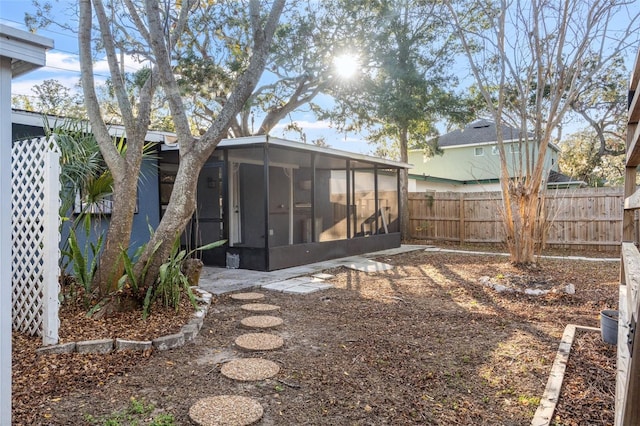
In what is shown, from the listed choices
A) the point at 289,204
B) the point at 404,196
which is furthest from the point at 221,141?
the point at 404,196

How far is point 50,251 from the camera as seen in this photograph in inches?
131

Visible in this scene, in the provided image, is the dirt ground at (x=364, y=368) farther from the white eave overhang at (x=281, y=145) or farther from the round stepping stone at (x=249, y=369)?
the white eave overhang at (x=281, y=145)

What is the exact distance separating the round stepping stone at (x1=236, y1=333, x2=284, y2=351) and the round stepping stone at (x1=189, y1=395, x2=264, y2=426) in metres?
0.90

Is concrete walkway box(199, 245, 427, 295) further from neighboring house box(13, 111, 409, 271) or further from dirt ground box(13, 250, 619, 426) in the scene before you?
dirt ground box(13, 250, 619, 426)

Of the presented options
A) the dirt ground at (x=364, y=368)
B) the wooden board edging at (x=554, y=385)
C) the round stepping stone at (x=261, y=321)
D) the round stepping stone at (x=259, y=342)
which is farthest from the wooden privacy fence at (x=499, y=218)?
the round stepping stone at (x=259, y=342)

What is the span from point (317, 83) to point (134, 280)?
964 cm

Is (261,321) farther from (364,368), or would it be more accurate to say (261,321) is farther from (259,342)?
(364,368)

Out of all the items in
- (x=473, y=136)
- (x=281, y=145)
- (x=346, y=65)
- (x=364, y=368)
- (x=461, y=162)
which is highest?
(x=346, y=65)

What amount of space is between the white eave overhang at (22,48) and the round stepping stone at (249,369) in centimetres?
222

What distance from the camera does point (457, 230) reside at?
12.8 metres

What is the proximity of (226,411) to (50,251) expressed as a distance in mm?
2014

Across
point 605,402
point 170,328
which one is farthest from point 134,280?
point 605,402

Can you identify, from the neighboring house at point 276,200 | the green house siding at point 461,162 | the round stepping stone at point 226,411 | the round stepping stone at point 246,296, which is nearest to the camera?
the round stepping stone at point 226,411

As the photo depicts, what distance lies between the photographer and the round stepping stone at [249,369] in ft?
9.68
